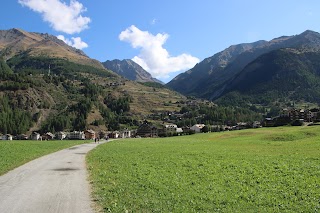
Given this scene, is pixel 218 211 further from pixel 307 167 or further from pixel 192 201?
pixel 307 167

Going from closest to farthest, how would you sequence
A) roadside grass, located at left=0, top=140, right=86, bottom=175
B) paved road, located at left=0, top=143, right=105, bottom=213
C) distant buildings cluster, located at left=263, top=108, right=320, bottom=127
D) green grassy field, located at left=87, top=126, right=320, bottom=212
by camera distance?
green grassy field, located at left=87, top=126, right=320, bottom=212 → paved road, located at left=0, top=143, right=105, bottom=213 → roadside grass, located at left=0, top=140, right=86, bottom=175 → distant buildings cluster, located at left=263, top=108, right=320, bottom=127

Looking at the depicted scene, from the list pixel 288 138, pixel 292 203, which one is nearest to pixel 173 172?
pixel 292 203

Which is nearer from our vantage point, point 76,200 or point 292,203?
point 292,203

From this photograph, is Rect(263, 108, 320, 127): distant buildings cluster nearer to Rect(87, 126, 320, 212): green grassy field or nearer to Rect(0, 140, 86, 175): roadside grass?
Rect(0, 140, 86, 175): roadside grass

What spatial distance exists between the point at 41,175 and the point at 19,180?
9.92 feet

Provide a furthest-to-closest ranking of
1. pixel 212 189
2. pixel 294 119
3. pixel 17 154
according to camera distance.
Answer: pixel 294 119 → pixel 17 154 → pixel 212 189

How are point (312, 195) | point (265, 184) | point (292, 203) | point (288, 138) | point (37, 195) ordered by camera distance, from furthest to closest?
point (288, 138) → point (265, 184) → point (37, 195) → point (312, 195) → point (292, 203)

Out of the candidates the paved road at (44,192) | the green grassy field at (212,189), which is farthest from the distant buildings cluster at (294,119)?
the paved road at (44,192)

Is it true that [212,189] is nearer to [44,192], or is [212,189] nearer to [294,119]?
[44,192]

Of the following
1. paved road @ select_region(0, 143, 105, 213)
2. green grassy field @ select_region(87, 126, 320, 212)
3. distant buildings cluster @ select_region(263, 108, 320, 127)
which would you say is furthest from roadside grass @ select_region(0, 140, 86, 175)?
distant buildings cluster @ select_region(263, 108, 320, 127)

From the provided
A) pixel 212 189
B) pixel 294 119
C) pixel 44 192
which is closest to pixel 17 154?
pixel 44 192

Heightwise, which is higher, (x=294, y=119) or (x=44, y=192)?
(x=294, y=119)

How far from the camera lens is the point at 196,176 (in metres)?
26.0

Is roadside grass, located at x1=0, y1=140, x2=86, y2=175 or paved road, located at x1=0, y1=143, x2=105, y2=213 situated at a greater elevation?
roadside grass, located at x1=0, y1=140, x2=86, y2=175
